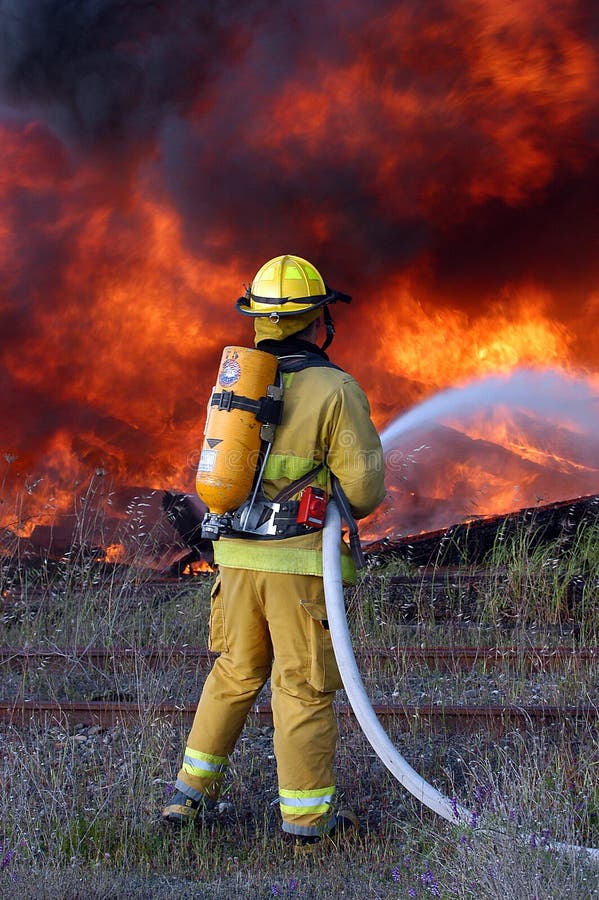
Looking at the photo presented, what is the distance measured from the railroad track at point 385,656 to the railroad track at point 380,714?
0.45 metres

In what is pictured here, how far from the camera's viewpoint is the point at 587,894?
7.82ft

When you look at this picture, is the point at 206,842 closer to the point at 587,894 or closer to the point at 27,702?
the point at 587,894

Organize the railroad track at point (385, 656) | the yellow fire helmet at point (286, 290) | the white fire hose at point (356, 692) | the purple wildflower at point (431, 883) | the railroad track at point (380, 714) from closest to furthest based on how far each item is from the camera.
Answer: the purple wildflower at point (431, 883) < the white fire hose at point (356, 692) < the yellow fire helmet at point (286, 290) < the railroad track at point (380, 714) < the railroad track at point (385, 656)

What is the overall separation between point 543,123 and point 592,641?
7.87 m

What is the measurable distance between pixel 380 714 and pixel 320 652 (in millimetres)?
1267

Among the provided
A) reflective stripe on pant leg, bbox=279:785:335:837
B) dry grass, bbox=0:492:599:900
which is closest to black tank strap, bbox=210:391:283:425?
reflective stripe on pant leg, bbox=279:785:335:837

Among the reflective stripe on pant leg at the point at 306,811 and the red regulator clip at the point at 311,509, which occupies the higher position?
the red regulator clip at the point at 311,509

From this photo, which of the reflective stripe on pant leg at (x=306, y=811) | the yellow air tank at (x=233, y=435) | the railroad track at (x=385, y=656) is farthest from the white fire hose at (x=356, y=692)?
the railroad track at (x=385, y=656)

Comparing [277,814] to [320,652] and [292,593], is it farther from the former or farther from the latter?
[292,593]

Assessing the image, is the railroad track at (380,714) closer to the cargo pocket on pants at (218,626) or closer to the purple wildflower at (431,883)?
the cargo pocket on pants at (218,626)

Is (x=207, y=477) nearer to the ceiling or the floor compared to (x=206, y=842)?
nearer to the ceiling

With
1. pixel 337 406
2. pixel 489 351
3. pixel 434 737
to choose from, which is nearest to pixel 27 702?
pixel 434 737

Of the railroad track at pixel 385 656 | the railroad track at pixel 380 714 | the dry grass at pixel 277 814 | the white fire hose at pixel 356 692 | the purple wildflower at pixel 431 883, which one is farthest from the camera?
the railroad track at pixel 385 656

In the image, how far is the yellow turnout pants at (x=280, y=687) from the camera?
10.1ft
